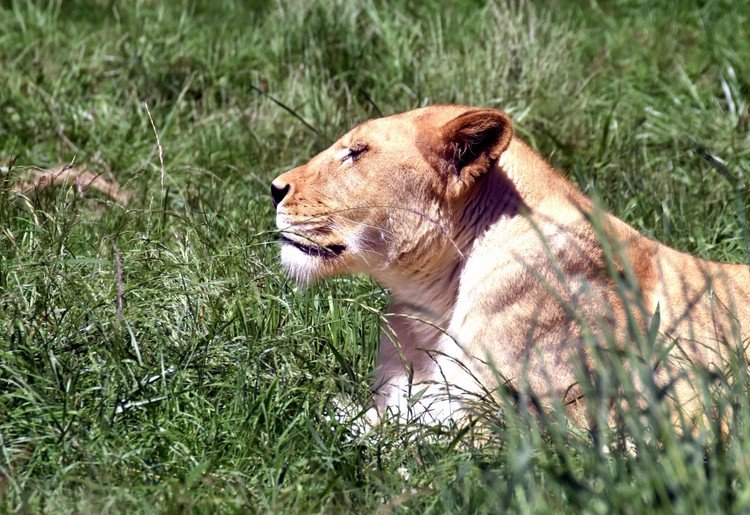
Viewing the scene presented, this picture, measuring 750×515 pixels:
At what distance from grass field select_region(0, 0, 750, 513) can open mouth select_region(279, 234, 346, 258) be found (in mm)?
135

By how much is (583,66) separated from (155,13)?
8.23 ft

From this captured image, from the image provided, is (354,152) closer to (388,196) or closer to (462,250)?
(388,196)

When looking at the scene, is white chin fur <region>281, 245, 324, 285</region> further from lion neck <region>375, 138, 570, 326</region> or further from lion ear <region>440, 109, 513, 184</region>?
lion ear <region>440, 109, 513, 184</region>

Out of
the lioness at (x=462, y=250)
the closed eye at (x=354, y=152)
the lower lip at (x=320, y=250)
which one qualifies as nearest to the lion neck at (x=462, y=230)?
the lioness at (x=462, y=250)

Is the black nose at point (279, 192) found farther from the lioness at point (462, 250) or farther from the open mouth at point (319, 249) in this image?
the open mouth at point (319, 249)

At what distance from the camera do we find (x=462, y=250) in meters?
3.98

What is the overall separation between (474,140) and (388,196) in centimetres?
33

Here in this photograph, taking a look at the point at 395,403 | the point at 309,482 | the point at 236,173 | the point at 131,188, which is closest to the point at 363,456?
the point at 309,482

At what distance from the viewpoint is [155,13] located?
720 cm

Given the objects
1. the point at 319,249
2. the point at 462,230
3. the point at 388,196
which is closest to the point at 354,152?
the point at 388,196

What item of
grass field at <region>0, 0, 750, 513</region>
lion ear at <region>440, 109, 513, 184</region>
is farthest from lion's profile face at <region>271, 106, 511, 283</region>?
grass field at <region>0, 0, 750, 513</region>

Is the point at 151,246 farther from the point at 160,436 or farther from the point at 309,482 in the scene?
the point at 309,482

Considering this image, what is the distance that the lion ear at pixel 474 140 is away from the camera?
385cm

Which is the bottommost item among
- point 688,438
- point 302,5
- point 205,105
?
point 205,105
